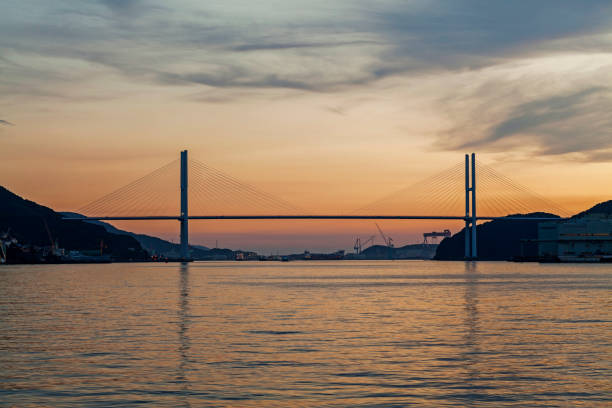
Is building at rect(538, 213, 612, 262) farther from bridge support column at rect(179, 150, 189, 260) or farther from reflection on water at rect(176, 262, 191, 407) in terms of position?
reflection on water at rect(176, 262, 191, 407)

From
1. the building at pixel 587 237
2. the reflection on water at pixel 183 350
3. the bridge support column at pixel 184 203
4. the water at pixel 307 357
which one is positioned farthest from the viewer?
the building at pixel 587 237

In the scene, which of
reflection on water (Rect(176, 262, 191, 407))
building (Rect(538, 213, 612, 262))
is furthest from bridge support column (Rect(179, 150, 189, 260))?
reflection on water (Rect(176, 262, 191, 407))

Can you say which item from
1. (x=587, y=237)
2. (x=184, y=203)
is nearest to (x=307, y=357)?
(x=184, y=203)

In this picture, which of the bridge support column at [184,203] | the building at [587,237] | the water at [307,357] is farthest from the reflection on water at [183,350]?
the building at [587,237]

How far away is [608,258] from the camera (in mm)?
189875

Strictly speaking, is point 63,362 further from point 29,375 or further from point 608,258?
point 608,258

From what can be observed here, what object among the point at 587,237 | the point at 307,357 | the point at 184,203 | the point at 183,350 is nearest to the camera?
the point at 307,357

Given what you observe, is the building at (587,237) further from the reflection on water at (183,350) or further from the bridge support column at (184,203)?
the reflection on water at (183,350)

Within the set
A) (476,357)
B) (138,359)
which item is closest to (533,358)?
(476,357)

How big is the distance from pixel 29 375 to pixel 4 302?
3104 cm

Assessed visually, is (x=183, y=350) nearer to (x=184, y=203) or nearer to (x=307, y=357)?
(x=307, y=357)

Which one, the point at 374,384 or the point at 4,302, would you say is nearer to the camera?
the point at 374,384

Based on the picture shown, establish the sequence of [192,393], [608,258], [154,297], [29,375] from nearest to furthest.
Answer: [192,393] < [29,375] < [154,297] < [608,258]

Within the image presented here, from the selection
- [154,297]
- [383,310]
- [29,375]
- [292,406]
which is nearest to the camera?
[292,406]
